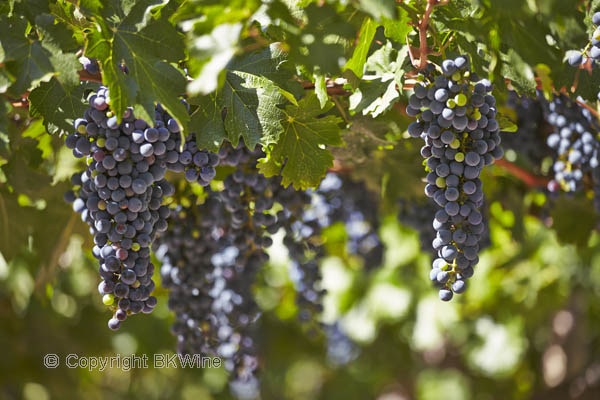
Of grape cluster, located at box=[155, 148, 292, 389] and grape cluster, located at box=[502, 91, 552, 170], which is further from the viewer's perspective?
grape cluster, located at box=[502, 91, 552, 170]

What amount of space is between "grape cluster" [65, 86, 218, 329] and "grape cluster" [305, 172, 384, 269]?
4.07ft

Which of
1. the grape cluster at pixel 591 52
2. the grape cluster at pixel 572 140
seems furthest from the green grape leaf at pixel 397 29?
the grape cluster at pixel 572 140

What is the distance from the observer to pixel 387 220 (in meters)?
4.49

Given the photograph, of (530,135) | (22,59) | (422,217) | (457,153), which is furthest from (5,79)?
(530,135)

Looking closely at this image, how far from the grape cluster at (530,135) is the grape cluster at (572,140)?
17 cm

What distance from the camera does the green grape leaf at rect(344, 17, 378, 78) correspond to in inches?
60.6

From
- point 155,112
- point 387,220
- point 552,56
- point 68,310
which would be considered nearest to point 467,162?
point 552,56

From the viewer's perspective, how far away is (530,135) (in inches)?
101

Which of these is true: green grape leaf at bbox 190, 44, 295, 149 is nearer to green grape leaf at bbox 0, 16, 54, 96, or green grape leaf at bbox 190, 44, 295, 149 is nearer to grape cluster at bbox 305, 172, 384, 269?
green grape leaf at bbox 0, 16, 54, 96

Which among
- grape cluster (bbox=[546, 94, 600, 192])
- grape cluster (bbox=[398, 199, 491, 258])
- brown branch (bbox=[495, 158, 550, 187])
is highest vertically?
grape cluster (bbox=[546, 94, 600, 192])

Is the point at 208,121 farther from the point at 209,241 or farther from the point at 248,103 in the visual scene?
the point at 209,241

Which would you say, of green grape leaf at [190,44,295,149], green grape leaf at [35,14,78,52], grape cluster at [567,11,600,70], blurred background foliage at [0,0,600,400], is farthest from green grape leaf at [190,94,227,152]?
grape cluster at [567,11,600,70]

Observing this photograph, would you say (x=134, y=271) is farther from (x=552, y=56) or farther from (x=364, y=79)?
(x=552, y=56)

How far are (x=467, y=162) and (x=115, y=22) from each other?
0.96 meters
